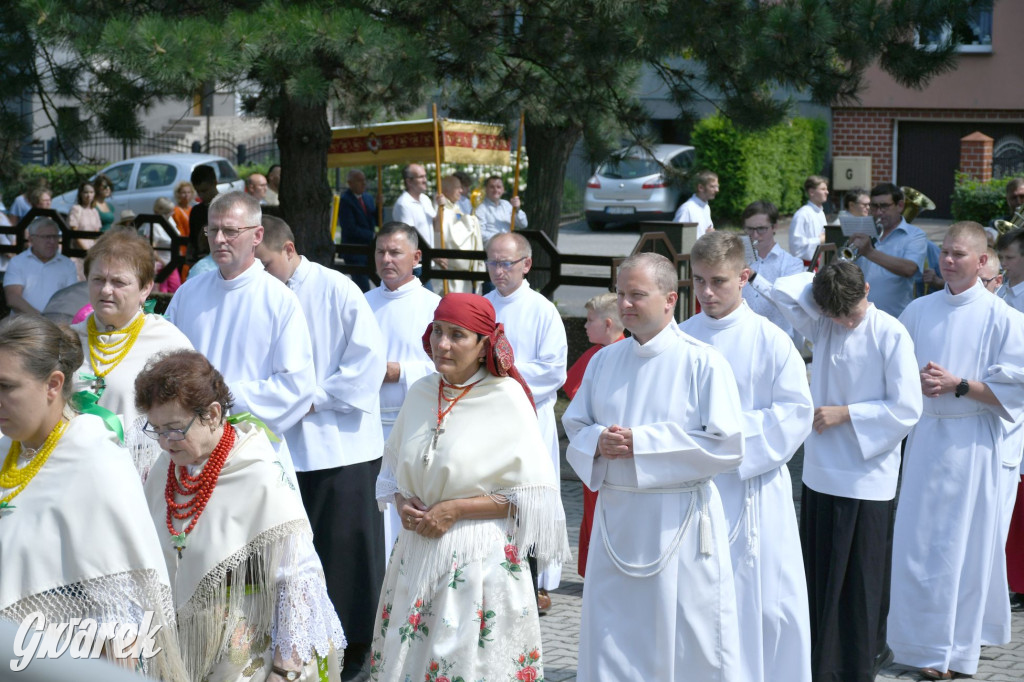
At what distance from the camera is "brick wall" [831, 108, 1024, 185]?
28.3m

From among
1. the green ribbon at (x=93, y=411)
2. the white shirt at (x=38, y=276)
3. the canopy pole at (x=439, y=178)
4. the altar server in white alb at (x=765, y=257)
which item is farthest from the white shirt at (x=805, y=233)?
the green ribbon at (x=93, y=411)

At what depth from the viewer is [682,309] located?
1146 centimetres

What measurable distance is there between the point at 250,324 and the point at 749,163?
24.2 metres

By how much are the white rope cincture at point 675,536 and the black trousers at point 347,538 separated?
1631 mm

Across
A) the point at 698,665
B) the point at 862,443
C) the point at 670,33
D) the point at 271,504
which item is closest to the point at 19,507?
the point at 271,504

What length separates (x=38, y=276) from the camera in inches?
422

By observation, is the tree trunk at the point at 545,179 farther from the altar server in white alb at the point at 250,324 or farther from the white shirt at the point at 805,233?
the altar server in white alb at the point at 250,324

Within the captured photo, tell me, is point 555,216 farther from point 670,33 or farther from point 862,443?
point 862,443

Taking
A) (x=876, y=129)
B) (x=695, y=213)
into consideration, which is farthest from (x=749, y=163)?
(x=695, y=213)

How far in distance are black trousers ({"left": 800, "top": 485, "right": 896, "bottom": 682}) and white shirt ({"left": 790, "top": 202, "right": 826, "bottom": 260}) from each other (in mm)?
9578

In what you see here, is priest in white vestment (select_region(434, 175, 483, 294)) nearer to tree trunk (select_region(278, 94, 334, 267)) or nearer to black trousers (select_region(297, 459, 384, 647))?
tree trunk (select_region(278, 94, 334, 267))

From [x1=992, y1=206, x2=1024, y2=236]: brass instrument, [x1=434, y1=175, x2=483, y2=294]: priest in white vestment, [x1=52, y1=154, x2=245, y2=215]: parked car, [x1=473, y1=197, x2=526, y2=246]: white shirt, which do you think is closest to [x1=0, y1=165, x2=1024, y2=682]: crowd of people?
[x1=992, y1=206, x2=1024, y2=236]: brass instrument

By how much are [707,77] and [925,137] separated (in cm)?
2140

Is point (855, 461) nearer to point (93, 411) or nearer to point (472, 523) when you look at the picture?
point (472, 523)
